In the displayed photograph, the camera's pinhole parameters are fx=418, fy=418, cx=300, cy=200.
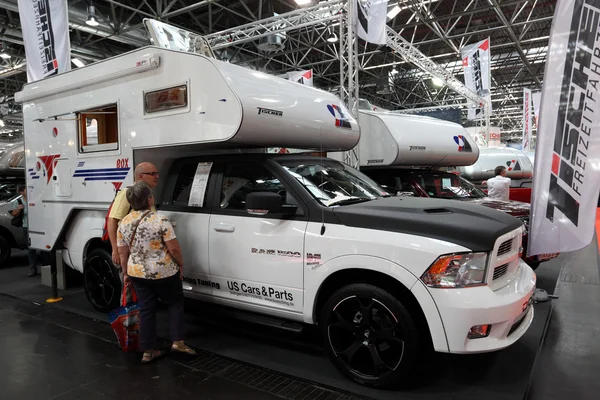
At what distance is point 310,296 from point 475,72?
13943mm

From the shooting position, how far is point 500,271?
313cm

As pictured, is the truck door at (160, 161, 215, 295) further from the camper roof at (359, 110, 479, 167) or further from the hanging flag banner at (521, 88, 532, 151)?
the hanging flag banner at (521, 88, 532, 151)

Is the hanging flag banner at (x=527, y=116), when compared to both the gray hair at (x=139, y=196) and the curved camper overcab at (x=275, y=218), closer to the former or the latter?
the curved camper overcab at (x=275, y=218)

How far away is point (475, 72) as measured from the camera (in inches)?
581

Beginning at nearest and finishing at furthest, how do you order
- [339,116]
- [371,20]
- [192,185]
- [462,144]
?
[192,185], [339,116], [462,144], [371,20]

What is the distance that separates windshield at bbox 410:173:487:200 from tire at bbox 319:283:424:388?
433 centimetres

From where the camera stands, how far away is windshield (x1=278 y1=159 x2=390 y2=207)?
359cm

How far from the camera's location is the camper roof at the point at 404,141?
281 inches

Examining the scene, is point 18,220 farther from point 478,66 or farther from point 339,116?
point 478,66

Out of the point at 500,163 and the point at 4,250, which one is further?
the point at 500,163

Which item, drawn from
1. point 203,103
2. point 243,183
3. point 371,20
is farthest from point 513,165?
point 203,103

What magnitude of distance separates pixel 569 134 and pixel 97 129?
532 cm

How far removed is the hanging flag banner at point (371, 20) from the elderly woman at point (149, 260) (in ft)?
22.0

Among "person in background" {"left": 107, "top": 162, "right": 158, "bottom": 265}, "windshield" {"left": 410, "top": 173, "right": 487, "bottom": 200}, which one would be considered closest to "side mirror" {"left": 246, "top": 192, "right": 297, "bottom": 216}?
"person in background" {"left": 107, "top": 162, "right": 158, "bottom": 265}
